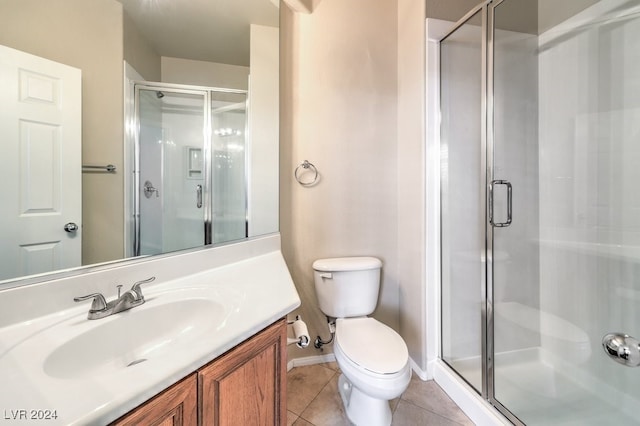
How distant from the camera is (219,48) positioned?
1311mm

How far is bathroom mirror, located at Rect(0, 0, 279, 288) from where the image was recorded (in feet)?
2.60

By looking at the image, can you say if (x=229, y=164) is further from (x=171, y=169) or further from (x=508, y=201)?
(x=508, y=201)

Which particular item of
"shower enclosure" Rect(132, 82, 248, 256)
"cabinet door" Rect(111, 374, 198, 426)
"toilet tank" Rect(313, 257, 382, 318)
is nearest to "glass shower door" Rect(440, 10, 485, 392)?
"toilet tank" Rect(313, 257, 382, 318)

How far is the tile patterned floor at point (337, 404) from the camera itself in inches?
54.7

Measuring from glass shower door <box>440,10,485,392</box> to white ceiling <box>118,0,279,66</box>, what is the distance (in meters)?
1.14

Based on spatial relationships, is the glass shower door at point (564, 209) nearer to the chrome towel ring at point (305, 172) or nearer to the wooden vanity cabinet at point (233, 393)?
the chrome towel ring at point (305, 172)

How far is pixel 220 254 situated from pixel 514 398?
1676 mm

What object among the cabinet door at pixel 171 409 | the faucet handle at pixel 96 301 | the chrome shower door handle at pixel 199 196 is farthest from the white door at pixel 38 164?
the cabinet door at pixel 171 409

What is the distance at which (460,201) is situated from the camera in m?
1.71

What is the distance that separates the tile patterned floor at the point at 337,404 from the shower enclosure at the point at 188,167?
978 millimetres

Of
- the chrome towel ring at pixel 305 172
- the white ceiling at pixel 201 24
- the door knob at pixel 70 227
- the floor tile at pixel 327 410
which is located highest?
the white ceiling at pixel 201 24

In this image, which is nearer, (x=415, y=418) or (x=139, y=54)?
(x=139, y=54)

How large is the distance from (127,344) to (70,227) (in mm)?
423

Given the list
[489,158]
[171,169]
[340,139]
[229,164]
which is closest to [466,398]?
[489,158]
